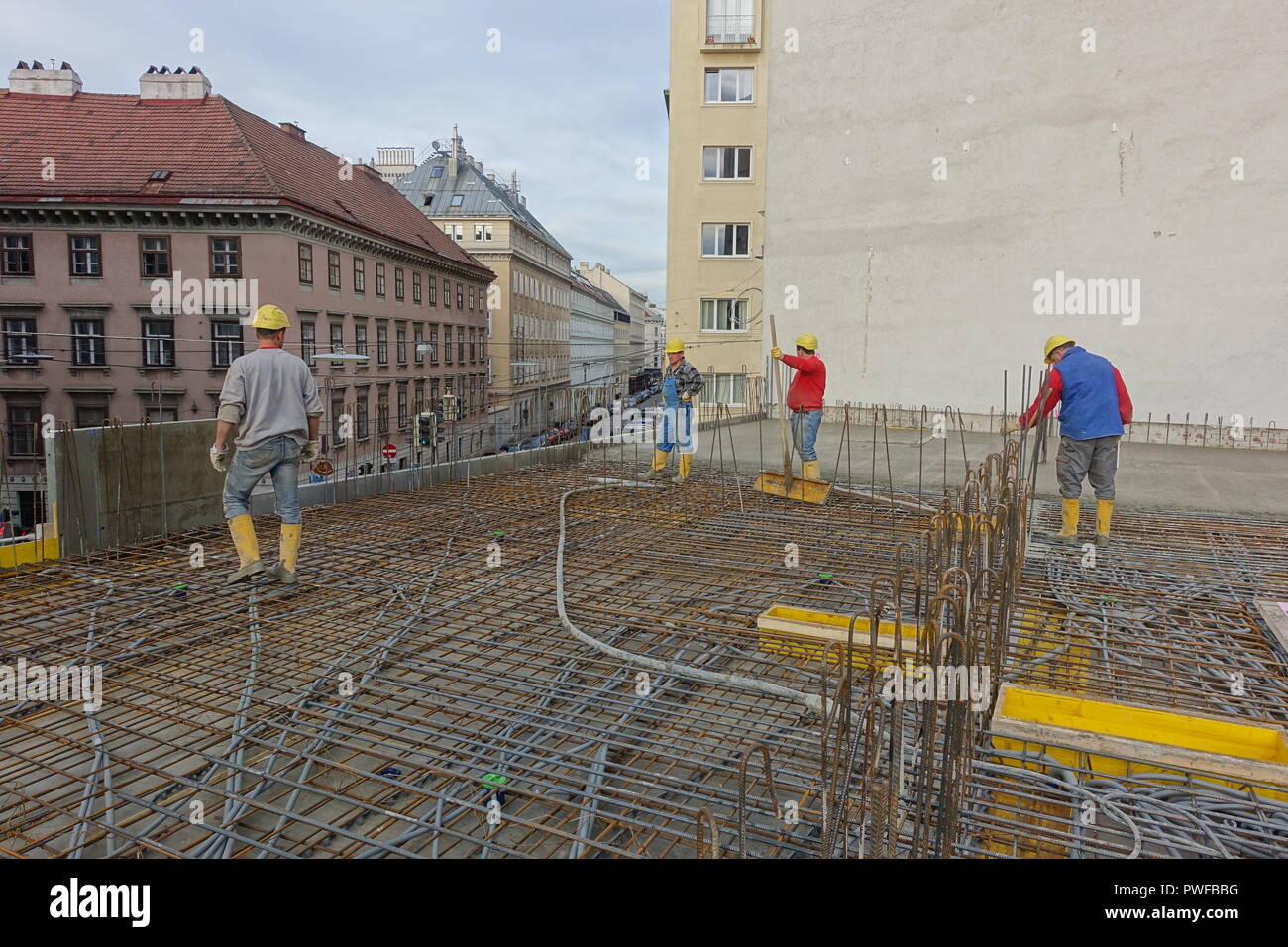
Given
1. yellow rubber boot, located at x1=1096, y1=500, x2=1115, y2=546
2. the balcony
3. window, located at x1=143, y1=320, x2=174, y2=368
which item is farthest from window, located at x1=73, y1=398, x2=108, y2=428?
yellow rubber boot, located at x1=1096, y1=500, x2=1115, y2=546

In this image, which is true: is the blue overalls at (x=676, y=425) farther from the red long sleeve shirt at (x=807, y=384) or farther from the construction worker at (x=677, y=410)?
the red long sleeve shirt at (x=807, y=384)

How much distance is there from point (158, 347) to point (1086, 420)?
24.3 metres

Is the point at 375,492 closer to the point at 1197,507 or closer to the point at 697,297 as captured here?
the point at 1197,507

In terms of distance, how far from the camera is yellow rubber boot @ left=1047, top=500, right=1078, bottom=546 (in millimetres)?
6004

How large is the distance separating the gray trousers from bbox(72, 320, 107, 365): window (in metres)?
24.9

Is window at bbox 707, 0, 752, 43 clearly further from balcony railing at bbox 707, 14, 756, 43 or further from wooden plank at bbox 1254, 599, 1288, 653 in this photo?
wooden plank at bbox 1254, 599, 1288, 653

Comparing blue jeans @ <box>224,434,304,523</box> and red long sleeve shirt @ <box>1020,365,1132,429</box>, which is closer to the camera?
blue jeans @ <box>224,434,304,523</box>

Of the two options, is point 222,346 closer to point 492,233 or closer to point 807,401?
point 807,401

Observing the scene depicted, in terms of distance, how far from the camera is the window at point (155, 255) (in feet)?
74.4

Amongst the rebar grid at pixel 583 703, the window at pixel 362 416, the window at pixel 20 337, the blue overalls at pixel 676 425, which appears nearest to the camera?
the rebar grid at pixel 583 703

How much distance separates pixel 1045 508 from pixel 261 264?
21.4 metres

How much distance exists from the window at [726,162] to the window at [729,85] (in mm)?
1249

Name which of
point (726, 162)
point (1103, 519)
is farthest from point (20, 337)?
point (1103, 519)

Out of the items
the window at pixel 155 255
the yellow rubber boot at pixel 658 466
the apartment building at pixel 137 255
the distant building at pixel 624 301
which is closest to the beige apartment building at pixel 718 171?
the apartment building at pixel 137 255
